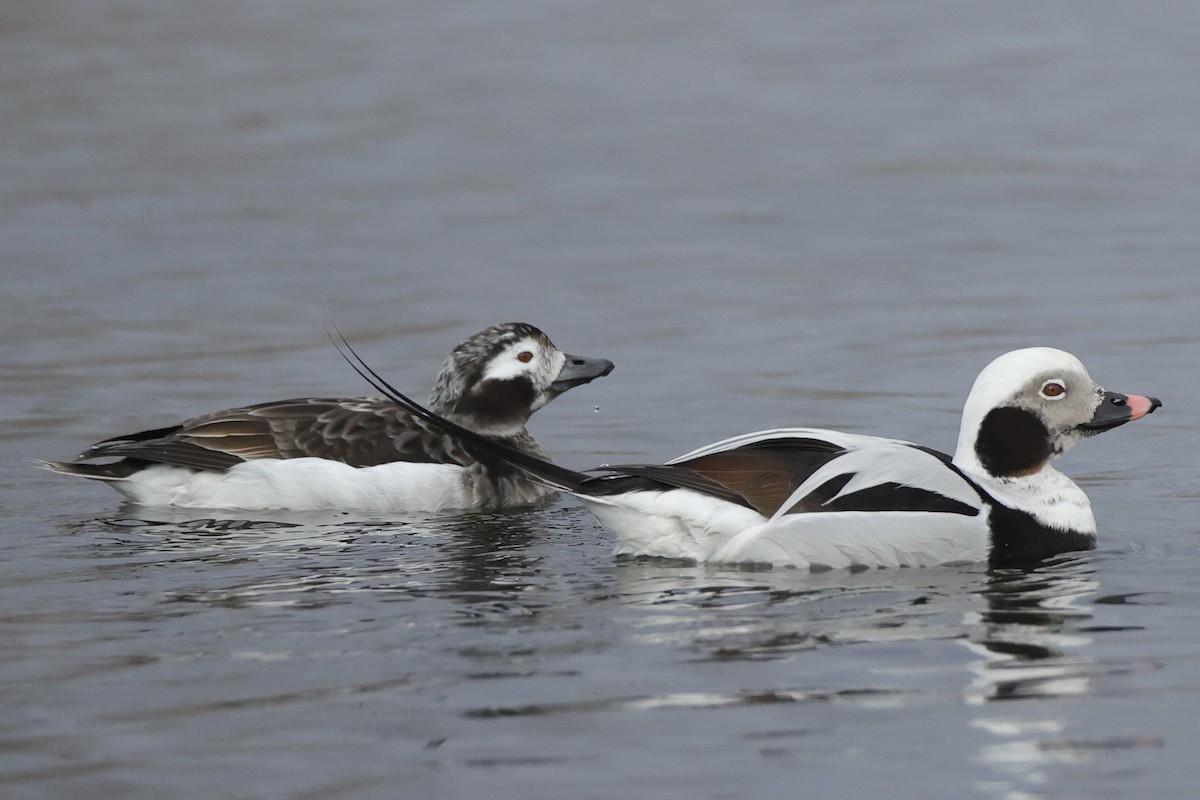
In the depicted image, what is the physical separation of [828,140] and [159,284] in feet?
20.3

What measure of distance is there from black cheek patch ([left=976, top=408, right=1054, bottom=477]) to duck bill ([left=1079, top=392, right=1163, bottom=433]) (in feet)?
0.61

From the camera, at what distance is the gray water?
5285 mm

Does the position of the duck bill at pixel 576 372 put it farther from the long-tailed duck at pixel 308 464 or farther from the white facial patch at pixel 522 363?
the long-tailed duck at pixel 308 464

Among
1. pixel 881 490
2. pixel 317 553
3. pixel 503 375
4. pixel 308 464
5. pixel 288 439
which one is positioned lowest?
pixel 317 553

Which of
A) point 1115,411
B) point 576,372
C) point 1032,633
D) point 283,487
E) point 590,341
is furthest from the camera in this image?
point 590,341

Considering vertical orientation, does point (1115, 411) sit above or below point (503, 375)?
below

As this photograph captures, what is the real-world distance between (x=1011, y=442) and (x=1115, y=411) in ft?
1.35

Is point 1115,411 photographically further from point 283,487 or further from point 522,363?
point 283,487

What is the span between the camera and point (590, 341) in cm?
1193

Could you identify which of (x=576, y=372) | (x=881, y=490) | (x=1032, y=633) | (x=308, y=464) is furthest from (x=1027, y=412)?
(x=308, y=464)

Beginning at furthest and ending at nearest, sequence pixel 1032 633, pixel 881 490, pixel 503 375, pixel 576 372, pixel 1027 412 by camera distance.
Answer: pixel 576 372 → pixel 503 375 → pixel 1027 412 → pixel 881 490 → pixel 1032 633

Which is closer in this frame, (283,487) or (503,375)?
(283,487)

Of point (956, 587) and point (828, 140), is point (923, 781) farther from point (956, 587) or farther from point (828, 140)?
point (828, 140)

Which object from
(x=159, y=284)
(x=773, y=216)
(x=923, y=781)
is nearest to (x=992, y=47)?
(x=773, y=216)
